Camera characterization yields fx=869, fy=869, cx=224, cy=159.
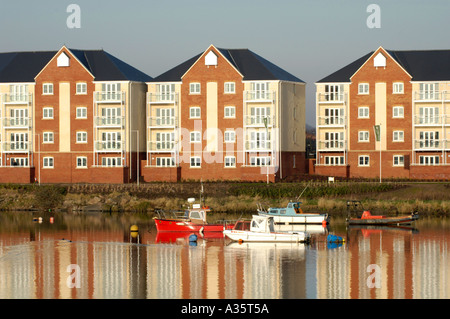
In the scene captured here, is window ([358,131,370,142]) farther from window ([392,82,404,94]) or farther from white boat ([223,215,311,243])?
white boat ([223,215,311,243])

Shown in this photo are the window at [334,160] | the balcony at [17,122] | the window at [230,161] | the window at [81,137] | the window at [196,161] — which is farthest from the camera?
the balcony at [17,122]

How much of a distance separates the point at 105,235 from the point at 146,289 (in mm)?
22482

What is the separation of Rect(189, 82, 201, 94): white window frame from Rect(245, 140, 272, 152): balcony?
8.21m

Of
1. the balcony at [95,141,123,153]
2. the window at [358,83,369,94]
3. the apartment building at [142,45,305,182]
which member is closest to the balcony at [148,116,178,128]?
the apartment building at [142,45,305,182]

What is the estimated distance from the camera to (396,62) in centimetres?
9762

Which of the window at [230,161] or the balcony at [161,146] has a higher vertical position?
the balcony at [161,146]

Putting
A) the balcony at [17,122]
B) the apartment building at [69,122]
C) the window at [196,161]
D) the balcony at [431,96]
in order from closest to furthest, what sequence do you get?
the balcony at [431,96] → the window at [196,161] → the apartment building at [69,122] → the balcony at [17,122]

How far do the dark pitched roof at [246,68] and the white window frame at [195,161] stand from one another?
29.9 ft

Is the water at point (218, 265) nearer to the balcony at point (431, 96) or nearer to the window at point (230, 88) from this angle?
the balcony at point (431, 96)

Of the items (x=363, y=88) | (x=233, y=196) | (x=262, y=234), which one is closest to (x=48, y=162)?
(x=233, y=196)

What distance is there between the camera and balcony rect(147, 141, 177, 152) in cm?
9831

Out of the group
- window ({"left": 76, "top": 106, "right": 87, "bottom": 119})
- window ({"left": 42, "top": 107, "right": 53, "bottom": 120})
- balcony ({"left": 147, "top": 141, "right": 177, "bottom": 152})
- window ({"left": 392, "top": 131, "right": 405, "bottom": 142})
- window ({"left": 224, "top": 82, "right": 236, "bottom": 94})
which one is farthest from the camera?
window ({"left": 42, "top": 107, "right": 53, "bottom": 120})

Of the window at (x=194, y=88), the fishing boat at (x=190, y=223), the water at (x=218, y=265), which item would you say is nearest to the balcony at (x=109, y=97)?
the window at (x=194, y=88)

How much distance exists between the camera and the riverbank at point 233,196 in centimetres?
7950
